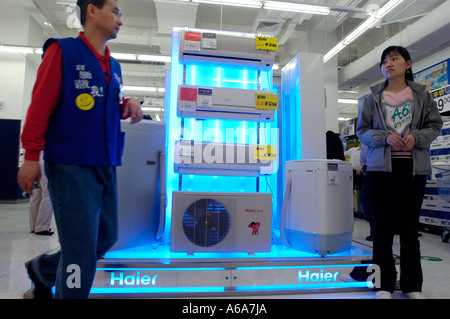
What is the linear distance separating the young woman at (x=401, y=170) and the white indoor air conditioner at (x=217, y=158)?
85cm

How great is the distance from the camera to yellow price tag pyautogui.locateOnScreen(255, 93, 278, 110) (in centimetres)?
244

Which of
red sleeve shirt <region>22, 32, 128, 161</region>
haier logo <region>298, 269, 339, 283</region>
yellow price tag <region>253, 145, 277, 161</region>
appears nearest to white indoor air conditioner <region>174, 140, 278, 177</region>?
yellow price tag <region>253, 145, 277, 161</region>

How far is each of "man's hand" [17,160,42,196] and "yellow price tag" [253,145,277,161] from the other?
1651 millimetres

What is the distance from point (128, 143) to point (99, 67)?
3.73ft

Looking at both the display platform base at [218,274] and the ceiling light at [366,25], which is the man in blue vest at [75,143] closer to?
the display platform base at [218,274]

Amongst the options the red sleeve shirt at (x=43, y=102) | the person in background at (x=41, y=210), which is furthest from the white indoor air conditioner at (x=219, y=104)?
the person in background at (x=41, y=210)

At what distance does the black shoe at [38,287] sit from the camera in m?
1.41

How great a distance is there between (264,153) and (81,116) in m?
1.60

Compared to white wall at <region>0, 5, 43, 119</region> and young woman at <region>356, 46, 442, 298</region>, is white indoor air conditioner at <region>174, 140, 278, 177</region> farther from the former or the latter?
white wall at <region>0, 5, 43, 119</region>

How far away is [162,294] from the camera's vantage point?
5.83 ft

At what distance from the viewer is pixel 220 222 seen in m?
2.16

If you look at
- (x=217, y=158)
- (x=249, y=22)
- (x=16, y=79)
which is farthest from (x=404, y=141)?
(x=16, y=79)
